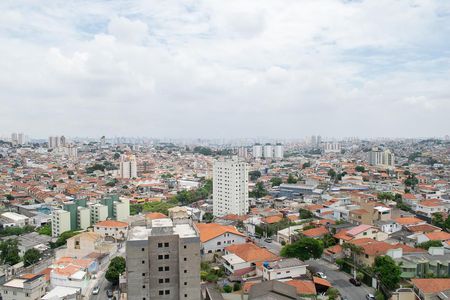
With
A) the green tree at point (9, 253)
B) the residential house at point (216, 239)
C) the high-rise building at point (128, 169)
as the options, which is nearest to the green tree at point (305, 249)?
the residential house at point (216, 239)

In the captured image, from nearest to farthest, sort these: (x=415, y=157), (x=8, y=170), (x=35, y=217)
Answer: (x=35, y=217)
(x=8, y=170)
(x=415, y=157)

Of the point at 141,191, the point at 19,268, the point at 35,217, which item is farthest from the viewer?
the point at 141,191

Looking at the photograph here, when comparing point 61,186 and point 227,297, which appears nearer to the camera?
point 227,297

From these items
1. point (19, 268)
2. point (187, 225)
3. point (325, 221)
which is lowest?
point (19, 268)

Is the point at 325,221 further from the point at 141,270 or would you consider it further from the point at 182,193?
the point at 182,193

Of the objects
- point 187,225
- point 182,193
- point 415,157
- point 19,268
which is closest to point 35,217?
point 19,268

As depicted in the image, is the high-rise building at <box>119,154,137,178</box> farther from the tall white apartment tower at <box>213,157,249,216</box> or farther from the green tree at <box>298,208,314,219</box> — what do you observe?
the green tree at <box>298,208,314,219</box>
